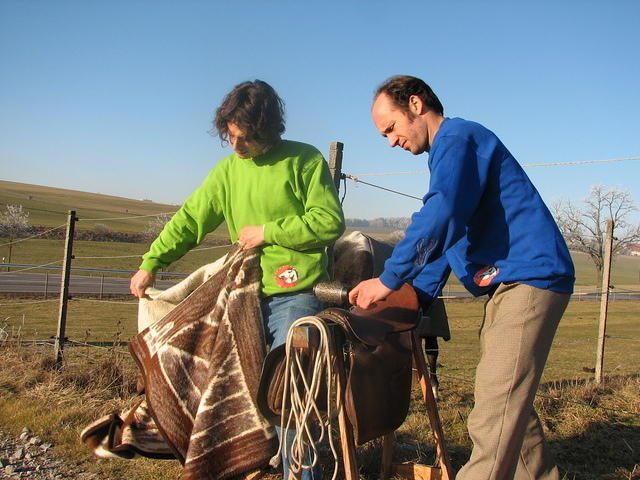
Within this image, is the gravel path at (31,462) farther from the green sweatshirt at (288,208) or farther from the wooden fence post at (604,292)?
the wooden fence post at (604,292)

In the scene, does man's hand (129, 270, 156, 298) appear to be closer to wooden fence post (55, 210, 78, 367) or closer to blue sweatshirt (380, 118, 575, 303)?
blue sweatshirt (380, 118, 575, 303)

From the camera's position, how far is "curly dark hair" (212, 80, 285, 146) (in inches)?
127

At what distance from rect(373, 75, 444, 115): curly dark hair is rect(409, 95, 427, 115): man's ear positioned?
0.01 metres

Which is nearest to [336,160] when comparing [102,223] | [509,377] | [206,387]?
[206,387]

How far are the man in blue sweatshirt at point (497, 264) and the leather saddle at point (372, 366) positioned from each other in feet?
0.46

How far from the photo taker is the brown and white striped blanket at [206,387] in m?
3.17

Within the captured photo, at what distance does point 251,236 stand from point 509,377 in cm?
147

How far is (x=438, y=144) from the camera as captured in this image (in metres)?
2.42

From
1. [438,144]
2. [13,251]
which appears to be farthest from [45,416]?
[13,251]

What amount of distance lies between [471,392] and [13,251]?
39.4 metres

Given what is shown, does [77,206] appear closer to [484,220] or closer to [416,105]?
[416,105]

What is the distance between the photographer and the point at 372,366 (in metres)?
2.62

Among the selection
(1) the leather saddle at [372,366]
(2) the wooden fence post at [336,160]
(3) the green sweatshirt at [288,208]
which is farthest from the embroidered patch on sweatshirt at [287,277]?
(2) the wooden fence post at [336,160]

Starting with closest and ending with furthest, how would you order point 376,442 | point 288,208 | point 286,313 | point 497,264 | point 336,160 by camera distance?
point 497,264 → point 286,313 → point 288,208 → point 376,442 → point 336,160
